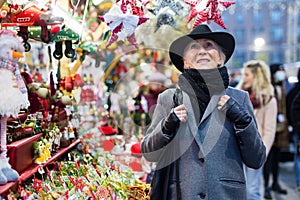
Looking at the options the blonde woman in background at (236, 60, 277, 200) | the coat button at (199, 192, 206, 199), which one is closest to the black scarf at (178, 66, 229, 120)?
the coat button at (199, 192, 206, 199)

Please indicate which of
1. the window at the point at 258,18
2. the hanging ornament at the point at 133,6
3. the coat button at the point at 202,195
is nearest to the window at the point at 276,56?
the window at the point at 258,18

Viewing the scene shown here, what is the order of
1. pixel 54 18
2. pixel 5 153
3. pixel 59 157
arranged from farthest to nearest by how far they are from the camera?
pixel 59 157
pixel 54 18
pixel 5 153

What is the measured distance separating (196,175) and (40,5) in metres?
1.05

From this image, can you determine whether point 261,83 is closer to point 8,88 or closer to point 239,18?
point 8,88

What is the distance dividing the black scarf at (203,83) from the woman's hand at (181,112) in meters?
0.10

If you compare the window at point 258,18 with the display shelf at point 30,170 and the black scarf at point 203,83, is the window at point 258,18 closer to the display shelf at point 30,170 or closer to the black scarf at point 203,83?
the display shelf at point 30,170

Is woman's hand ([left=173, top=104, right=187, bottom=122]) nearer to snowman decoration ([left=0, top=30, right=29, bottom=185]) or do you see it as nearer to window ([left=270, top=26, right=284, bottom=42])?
snowman decoration ([left=0, top=30, right=29, bottom=185])

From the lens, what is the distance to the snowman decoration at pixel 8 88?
4.85ft

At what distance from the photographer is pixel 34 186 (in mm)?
1777

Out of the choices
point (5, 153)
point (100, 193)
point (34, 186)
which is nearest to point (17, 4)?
point (5, 153)

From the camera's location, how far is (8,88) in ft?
4.89

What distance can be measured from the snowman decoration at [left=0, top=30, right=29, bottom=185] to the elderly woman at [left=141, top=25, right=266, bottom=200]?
0.57m

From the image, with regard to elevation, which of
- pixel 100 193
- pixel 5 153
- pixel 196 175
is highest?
pixel 5 153

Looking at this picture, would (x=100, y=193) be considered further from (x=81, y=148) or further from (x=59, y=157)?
(x=81, y=148)
